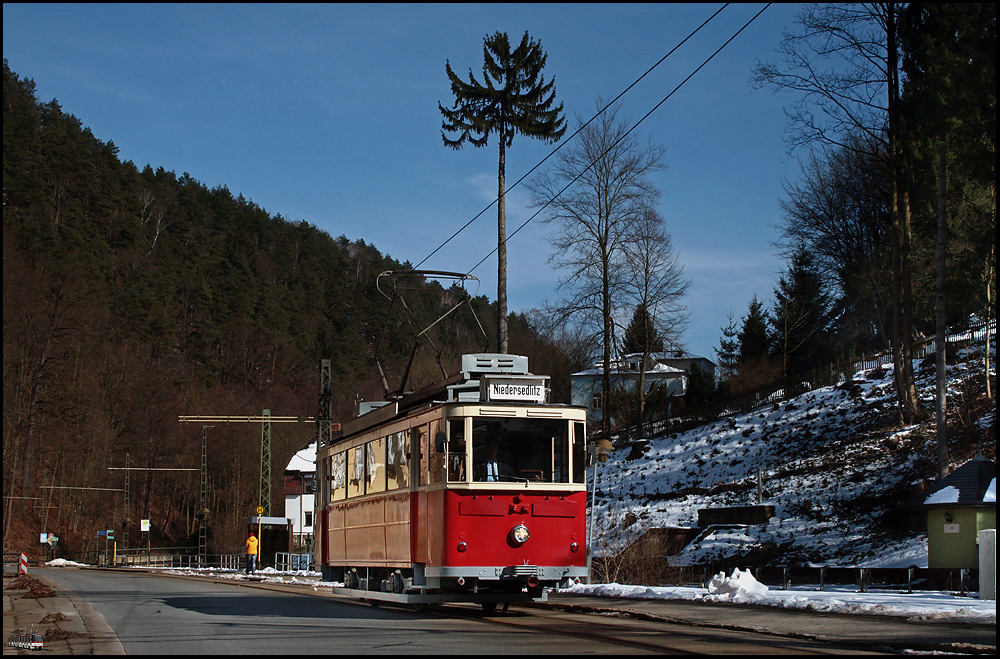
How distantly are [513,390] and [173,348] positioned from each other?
227ft

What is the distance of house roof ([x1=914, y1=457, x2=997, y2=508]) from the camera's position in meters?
18.2

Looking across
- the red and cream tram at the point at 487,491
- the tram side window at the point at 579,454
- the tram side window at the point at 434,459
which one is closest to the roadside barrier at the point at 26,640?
the red and cream tram at the point at 487,491

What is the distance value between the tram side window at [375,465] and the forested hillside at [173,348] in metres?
33.0

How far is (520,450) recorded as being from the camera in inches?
585

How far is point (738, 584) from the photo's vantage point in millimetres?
16547

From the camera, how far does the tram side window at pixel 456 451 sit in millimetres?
14375

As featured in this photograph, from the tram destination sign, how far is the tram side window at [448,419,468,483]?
25.1 inches

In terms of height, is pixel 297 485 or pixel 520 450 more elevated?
pixel 520 450

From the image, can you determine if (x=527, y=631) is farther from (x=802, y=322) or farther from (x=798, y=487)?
(x=802, y=322)

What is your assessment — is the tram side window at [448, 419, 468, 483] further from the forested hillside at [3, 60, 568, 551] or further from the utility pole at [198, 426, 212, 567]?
the utility pole at [198, 426, 212, 567]

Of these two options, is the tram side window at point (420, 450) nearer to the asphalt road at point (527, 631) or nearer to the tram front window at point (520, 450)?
the tram front window at point (520, 450)

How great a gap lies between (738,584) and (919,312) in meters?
32.9

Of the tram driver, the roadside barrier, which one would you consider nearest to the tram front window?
the tram driver

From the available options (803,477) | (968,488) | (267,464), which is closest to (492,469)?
(968,488)
